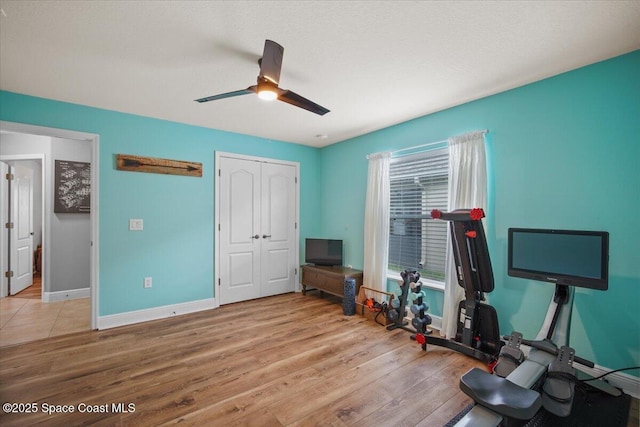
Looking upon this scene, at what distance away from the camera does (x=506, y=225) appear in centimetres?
269

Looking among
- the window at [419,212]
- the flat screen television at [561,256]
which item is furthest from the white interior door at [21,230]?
the flat screen television at [561,256]

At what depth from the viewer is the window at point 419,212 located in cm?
330

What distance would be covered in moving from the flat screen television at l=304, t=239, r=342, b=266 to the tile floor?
3010 mm

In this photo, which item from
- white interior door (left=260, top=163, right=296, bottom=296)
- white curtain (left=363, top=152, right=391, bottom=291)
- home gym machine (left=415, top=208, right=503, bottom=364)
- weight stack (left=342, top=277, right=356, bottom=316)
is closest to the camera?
home gym machine (left=415, top=208, right=503, bottom=364)

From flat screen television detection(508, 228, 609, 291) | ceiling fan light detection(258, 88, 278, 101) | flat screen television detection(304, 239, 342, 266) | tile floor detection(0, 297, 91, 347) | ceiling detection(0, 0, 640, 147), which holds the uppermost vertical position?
ceiling detection(0, 0, 640, 147)

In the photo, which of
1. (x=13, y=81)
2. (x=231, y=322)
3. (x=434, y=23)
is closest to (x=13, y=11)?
(x=13, y=81)

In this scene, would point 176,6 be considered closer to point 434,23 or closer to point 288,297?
point 434,23

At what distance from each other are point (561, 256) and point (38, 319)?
5690 millimetres

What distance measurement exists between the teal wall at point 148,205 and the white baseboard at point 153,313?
6cm

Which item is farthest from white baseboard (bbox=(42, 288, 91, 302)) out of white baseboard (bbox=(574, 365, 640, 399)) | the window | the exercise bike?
white baseboard (bbox=(574, 365, 640, 399))

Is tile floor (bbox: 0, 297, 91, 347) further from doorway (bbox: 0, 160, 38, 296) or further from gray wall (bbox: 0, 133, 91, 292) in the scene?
doorway (bbox: 0, 160, 38, 296)

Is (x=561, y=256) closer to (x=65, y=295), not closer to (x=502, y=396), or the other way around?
(x=502, y=396)

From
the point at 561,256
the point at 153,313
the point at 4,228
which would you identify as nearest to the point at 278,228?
the point at 153,313

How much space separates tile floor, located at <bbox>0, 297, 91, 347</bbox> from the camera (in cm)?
300
